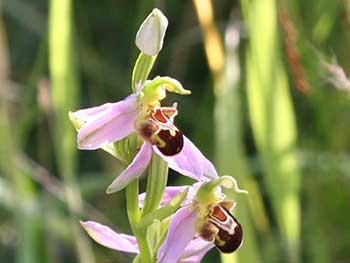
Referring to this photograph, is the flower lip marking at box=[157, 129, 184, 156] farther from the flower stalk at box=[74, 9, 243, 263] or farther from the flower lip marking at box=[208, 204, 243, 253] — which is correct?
the flower lip marking at box=[208, 204, 243, 253]

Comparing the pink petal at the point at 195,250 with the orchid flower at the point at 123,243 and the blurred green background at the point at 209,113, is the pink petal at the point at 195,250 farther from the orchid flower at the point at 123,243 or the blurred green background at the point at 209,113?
the blurred green background at the point at 209,113

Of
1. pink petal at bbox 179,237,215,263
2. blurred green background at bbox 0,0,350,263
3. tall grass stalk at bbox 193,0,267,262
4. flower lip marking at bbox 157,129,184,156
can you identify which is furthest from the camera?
blurred green background at bbox 0,0,350,263

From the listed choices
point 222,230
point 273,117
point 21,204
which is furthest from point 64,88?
point 222,230

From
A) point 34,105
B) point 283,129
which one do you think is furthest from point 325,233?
point 34,105

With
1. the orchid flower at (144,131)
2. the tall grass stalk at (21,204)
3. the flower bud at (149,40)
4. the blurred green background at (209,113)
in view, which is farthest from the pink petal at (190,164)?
the tall grass stalk at (21,204)

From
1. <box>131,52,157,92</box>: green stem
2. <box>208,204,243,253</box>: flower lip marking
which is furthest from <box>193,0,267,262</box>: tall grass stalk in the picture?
<box>131,52,157,92</box>: green stem
